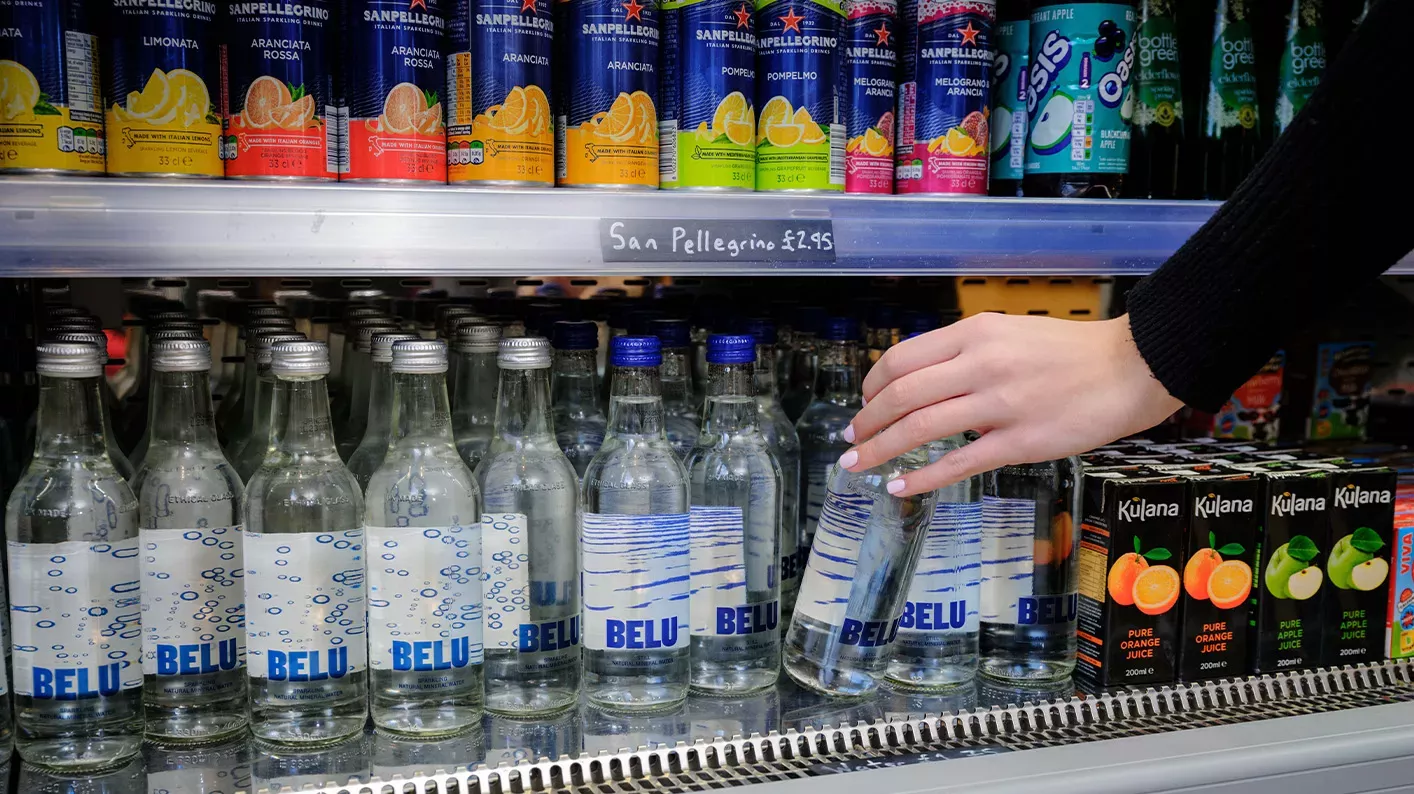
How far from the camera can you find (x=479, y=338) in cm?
123

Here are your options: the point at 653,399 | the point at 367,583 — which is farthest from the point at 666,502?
the point at 367,583

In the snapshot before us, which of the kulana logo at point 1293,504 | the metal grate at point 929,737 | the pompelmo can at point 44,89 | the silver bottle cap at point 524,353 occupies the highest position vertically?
the pompelmo can at point 44,89

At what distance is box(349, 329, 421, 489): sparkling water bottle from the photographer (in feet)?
3.97

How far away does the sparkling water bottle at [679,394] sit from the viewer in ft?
4.35

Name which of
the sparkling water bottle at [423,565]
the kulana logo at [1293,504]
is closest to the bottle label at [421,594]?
the sparkling water bottle at [423,565]

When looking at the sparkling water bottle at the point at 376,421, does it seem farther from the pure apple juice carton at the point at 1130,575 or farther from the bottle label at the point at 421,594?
the pure apple juice carton at the point at 1130,575

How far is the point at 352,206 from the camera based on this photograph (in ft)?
3.13

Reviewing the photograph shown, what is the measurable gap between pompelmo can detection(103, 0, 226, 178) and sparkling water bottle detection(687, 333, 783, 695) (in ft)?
1.84

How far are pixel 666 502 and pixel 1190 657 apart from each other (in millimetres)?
657

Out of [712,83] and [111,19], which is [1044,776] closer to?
[712,83]

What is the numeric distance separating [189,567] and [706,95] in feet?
2.18

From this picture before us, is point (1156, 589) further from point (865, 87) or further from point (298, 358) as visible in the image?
point (298, 358)

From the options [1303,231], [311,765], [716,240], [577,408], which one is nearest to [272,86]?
[716,240]

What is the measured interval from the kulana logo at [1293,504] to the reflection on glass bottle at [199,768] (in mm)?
1137
